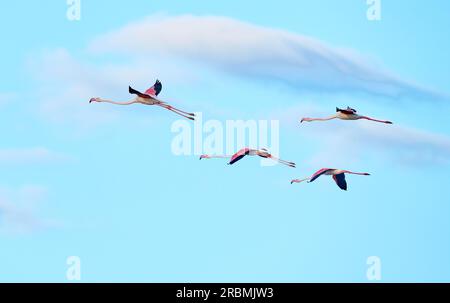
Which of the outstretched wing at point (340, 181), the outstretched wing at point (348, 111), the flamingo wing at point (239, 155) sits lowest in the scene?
the outstretched wing at point (340, 181)

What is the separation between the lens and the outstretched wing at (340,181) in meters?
27.4

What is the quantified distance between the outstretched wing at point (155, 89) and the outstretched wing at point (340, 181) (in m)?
4.08

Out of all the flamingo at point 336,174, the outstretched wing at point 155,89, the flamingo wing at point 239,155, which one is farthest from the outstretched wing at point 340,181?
the outstretched wing at point 155,89

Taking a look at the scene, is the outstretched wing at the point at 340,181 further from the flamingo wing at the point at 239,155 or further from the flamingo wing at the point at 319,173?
the flamingo wing at the point at 239,155

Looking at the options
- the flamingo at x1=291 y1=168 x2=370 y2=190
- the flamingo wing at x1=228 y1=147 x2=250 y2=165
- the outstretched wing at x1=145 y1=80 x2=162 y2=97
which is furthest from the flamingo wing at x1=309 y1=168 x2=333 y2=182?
the outstretched wing at x1=145 y1=80 x2=162 y2=97

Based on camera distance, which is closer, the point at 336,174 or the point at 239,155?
the point at 239,155

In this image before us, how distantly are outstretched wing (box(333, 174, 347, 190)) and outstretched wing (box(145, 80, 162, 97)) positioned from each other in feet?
13.4

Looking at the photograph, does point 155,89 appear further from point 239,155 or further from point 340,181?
point 340,181

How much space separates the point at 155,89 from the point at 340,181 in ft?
14.1

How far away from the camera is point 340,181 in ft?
90.3

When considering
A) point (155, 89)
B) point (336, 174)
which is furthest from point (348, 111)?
point (155, 89)

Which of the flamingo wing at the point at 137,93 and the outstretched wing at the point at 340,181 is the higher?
the flamingo wing at the point at 137,93
